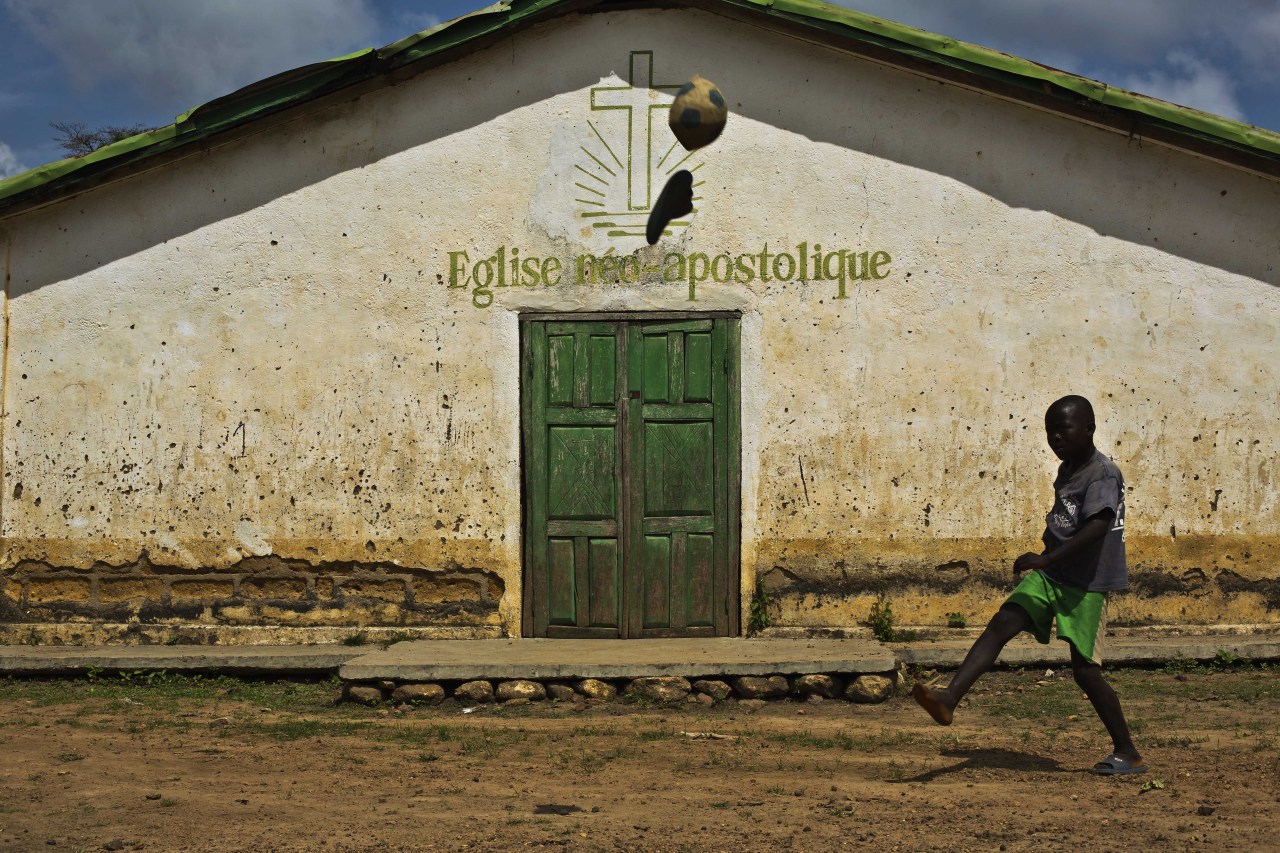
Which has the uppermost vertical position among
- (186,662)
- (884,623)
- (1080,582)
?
(1080,582)

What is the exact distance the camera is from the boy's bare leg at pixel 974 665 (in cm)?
548

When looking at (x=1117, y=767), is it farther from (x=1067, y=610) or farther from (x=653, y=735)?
(x=653, y=735)

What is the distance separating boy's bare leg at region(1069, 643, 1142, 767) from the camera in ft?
18.4

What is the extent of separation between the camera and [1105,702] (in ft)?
18.4

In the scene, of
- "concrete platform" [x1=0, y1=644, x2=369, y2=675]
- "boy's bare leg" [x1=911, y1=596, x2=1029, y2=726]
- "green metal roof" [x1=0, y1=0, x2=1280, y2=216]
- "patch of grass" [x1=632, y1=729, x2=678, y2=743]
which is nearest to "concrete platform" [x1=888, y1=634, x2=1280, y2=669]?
"patch of grass" [x1=632, y1=729, x2=678, y2=743]

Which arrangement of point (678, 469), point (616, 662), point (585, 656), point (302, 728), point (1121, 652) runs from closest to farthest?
point (302, 728) → point (616, 662) → point (585, 656) → point (1121, 652) → point (678, 469)

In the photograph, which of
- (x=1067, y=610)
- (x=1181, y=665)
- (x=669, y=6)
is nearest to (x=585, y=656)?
(x=1067, y=610)

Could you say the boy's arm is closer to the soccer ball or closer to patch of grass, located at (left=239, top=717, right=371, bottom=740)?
the soccer ball

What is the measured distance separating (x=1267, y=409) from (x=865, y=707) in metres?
3.37

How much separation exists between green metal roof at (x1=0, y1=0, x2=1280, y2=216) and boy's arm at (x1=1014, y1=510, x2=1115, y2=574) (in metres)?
3.69

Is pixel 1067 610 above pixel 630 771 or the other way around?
above

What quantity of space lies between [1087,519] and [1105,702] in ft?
2.61

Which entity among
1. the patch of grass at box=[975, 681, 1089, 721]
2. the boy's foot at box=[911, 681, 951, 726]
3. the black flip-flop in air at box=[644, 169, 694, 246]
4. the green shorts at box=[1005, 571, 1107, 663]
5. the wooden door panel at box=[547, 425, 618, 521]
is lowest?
the patch of grass at box=[975, 681, 1089, 721]

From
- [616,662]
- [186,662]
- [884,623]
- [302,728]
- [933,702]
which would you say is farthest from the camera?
[884,623]
